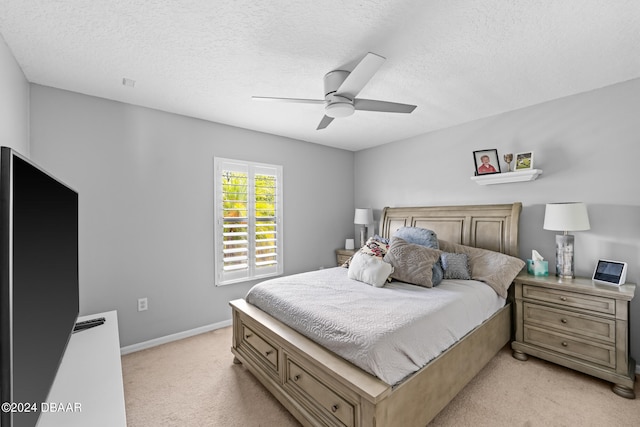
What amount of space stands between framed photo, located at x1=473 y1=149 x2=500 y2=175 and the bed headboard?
397mm

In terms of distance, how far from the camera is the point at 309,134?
383 cm

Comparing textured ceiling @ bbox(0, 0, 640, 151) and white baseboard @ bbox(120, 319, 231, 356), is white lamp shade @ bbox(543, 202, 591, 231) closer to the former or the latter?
textured ceiling @ bbox(0, 0, 640, 151)

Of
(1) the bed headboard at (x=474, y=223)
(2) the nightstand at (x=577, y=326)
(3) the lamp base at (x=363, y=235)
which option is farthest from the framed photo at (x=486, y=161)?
(3) the lamp base at (x=363, y=235)

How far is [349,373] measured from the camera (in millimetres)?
1497

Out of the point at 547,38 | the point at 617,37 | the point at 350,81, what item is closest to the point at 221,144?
the point at 350,81

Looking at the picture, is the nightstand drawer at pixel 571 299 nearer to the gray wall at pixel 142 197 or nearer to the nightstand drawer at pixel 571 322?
the nightstand drawer at pixel 571 322

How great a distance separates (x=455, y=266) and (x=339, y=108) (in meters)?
1.88

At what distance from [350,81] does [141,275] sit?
2672mm

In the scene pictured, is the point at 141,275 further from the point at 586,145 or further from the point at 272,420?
the point at 586,145

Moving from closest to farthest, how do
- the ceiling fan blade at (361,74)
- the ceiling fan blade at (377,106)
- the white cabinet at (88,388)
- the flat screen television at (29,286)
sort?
the flat screen television at (29,286)
the white cabinet at (88,388)
the ceiling fan blade at (361,74)
the ceiling fan blade at (377,106)

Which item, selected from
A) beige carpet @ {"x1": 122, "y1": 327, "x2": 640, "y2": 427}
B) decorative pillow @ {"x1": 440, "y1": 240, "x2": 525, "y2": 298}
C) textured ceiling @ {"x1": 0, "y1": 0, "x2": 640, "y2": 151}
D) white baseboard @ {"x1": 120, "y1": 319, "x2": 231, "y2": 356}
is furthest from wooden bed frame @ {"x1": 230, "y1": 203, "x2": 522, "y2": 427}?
textured ceiling @ {"x1": 0, "y1": 0, "x2": 640, "y2": 151}

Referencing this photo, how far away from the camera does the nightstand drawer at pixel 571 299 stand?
7.11 feet

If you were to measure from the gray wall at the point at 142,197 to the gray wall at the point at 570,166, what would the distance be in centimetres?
236

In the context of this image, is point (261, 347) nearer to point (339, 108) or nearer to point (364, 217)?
point (339, 108)
